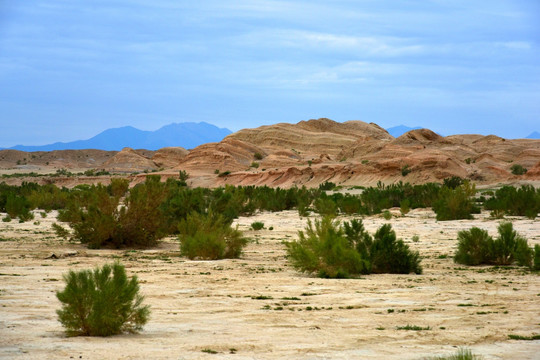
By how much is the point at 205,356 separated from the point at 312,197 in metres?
39.6

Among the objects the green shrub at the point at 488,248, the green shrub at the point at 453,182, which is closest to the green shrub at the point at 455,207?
the green shrub at the point at 488,248

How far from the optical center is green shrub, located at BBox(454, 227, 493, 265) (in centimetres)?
1711

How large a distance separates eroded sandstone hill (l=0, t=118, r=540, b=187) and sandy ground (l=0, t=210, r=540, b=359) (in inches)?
1643

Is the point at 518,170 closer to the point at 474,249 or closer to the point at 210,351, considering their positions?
the point at 474,249

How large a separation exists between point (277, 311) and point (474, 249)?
27.0ft

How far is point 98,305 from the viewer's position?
8484 mm

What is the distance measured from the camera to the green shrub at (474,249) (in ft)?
56.1

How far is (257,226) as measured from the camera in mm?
28328

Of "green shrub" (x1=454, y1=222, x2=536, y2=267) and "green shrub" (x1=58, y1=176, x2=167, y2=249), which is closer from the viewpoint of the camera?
"green shrub" (x1=454, y1=222, x2=536, y2=267)

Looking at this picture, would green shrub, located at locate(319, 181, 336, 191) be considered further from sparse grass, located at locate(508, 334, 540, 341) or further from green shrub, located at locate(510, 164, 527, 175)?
sparse grass, located at locate(508, 334, 540, 341)

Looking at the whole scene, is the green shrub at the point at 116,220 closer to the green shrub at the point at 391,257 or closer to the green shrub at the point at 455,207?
the green shrub at the point at 391,257

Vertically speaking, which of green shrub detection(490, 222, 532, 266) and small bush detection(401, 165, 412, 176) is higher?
small bush detection(401, 165, 412, 176)

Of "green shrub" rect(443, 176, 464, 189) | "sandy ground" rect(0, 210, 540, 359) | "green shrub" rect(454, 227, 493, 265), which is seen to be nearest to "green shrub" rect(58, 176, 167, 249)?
"sandy ground" rect(0, 210, 540, 359)

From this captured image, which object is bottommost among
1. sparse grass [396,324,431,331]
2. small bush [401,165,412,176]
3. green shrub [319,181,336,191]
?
sparse grass [396,324,431,331]
